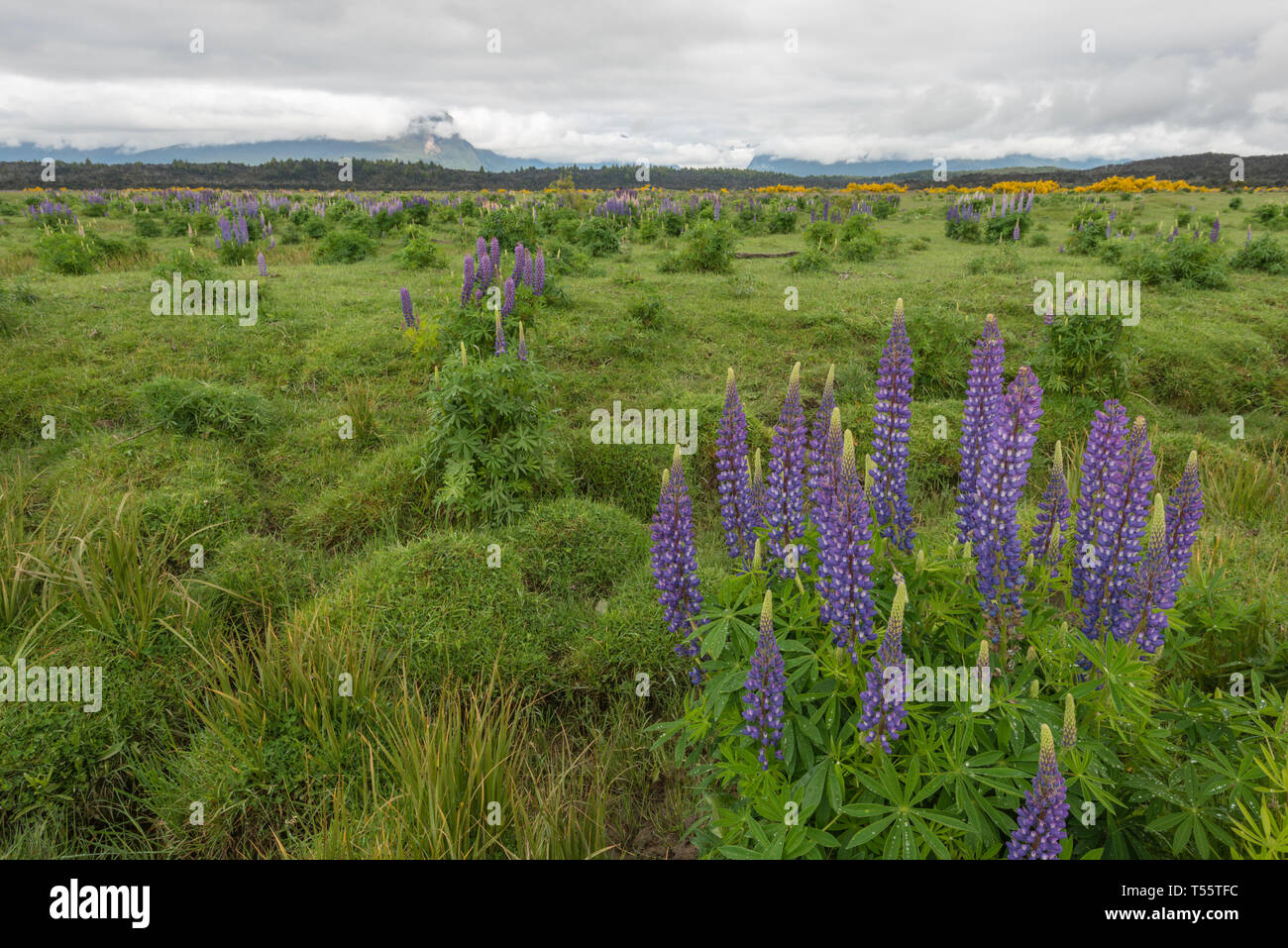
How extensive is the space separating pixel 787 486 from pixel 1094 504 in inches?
52.3

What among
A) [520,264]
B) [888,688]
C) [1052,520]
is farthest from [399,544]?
[1052,520]

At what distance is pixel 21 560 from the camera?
4992 millimetres

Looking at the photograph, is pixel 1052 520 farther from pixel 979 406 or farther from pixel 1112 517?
pixel 979 406

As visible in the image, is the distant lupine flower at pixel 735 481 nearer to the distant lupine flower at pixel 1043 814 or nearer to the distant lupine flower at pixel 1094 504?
the distant lupine flower at pixel 1094 504

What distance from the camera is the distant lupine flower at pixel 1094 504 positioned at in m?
3.19

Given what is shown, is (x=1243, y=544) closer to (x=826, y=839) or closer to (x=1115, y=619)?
(x=1115, y=619)

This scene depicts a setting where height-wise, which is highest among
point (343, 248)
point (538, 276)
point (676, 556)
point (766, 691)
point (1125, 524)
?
point (343, 248)

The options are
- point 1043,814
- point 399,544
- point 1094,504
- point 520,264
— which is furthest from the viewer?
point 520,264

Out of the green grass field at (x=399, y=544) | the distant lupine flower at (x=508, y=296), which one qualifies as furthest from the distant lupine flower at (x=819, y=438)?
the distant lupine flower at (x=508, y=296)

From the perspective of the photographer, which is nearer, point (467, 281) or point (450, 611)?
point (450, 611)

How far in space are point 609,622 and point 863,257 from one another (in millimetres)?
13341

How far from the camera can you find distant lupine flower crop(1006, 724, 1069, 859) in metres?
2.32

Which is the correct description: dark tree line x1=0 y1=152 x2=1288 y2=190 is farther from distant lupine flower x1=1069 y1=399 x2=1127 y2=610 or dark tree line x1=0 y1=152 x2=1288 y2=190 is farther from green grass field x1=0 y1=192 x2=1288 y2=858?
distant lupine flower x1=1069 y1=399 x2=1127 y2=610

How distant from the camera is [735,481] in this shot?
383 cm
